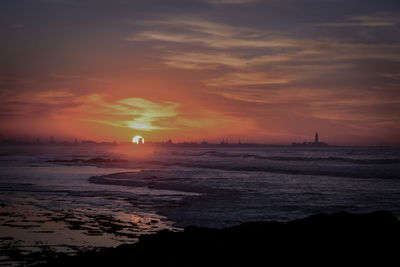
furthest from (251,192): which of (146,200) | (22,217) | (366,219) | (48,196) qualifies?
(366,219)

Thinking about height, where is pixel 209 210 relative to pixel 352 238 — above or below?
below

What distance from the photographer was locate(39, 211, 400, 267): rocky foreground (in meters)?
6.39

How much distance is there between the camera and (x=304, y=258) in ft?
20.9

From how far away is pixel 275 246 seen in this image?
6859mm

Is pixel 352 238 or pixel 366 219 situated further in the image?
pixel 366 219

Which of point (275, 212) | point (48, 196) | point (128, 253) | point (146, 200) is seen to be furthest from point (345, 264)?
point (48, 196)

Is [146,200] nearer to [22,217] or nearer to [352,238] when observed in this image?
[22,217]

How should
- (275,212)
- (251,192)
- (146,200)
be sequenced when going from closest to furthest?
(275,212) < (146,200) < (251,192)

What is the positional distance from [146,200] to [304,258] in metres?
13.9

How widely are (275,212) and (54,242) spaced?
9.18 metres

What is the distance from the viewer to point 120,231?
37.6ft

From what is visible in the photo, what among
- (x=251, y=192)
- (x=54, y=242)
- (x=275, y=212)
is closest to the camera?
(x=54, y=242)

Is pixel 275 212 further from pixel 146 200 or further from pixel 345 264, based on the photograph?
pixel 345 264

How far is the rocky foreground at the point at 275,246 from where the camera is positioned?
6395mm
